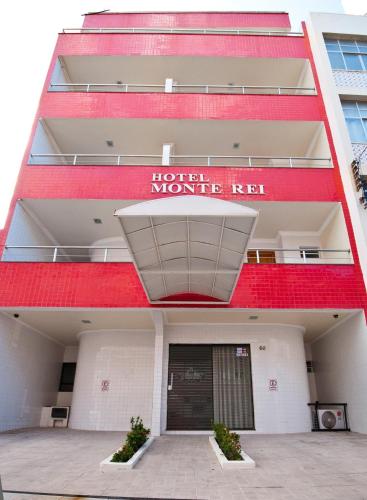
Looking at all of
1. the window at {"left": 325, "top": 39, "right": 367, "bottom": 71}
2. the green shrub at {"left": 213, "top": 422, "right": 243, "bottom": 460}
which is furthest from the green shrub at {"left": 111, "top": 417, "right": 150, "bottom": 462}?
the window at {"left": 325, "top": 39, "right": 367, "bottom": 71}

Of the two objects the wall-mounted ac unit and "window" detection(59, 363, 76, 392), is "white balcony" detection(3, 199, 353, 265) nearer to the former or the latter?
Answer: "window" detection(59, 363, 76, 392)

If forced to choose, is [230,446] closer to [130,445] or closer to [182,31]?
[130,445]

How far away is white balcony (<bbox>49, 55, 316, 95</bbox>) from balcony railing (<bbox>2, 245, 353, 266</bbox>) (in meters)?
7.78

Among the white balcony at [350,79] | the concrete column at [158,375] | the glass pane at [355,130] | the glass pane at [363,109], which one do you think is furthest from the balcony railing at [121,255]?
the white balcony at [350,79]

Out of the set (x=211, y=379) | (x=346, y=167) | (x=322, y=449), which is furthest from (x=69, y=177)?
(x=322, y=449)

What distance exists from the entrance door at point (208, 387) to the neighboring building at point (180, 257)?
0.05 meters

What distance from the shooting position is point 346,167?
12.7 meters

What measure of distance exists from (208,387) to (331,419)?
4.29 metres

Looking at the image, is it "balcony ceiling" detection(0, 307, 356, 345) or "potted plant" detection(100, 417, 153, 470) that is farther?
"balcony ceiling" detection(0, 307, 356, 345)

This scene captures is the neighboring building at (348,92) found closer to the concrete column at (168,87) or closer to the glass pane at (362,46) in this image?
the glass pane at (362,46)

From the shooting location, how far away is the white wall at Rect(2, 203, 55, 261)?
11.8m

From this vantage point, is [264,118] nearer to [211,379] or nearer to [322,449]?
[211,379]

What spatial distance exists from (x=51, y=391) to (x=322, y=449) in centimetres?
1110

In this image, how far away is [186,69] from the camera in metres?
16.9
